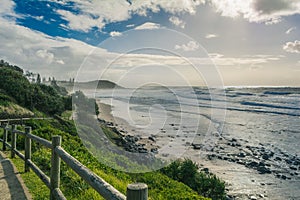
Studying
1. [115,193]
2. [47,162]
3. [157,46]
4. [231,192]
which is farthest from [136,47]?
[231,192]

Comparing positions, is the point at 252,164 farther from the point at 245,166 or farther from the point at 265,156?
the point at 265,156

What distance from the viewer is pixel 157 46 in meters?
10.0

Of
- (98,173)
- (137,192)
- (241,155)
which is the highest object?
(137,192)

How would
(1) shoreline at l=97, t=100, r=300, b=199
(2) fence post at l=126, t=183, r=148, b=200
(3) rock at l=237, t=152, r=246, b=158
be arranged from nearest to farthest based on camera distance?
(2) fence post at l=126, t=183, r=148, b=200 < (1) shoreline at l=97, t=100, r=300, b=199 < (3) rock at l=237, t=152, r=246, b=158

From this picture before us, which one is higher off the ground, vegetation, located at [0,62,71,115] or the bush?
vegetation, located at [0,62,71,115]

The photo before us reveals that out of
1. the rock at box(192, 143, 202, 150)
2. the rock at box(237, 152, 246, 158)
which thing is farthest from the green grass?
the rock at box(192, 143, 202, 150)

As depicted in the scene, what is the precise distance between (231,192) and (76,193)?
12.2 metres

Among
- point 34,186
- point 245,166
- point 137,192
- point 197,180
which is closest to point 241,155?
point 245,166

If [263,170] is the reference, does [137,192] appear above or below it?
above

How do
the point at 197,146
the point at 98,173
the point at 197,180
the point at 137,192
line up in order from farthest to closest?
1. the point at 197,146
2. the point at 197,180
3. the point at 98,173
4. the point at 137,192

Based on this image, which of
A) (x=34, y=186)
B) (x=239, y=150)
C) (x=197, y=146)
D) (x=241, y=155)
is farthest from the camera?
(x=197, y=146)

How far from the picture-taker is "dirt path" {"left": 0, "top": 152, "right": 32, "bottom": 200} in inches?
217

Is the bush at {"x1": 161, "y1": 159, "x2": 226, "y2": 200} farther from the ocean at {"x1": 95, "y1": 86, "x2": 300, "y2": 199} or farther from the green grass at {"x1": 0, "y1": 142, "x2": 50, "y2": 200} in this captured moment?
the green grass at {"x1": 0, "y1": 142, "x2": 50, "y2": 200}

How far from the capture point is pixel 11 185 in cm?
620
